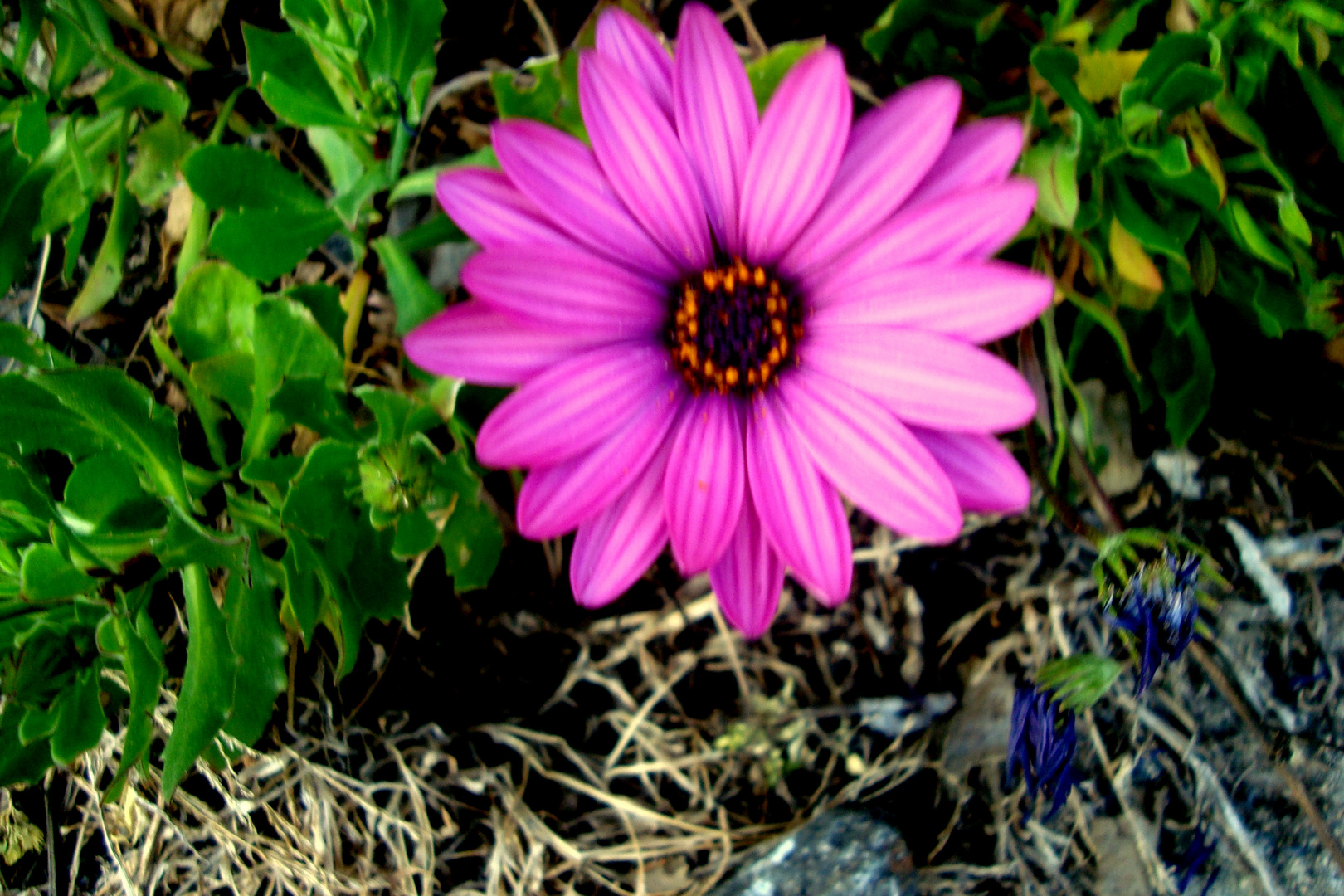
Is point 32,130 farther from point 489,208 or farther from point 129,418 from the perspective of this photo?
point 489,208

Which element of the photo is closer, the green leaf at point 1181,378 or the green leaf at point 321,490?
the green leaf at point 321,490

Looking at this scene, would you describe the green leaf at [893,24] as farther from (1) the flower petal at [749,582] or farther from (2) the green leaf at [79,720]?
(2) the green leaf at [79,720]

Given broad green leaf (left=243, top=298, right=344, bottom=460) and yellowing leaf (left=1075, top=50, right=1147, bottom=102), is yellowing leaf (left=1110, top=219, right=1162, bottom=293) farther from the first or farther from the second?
broad green leaf (left=243, top=298, right=344, bottom=460)

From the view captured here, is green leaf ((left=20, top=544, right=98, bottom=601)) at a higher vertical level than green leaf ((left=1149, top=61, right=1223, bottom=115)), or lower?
lower

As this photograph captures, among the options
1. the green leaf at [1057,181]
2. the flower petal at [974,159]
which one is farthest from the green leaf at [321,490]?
the green leaf at [1057,181]

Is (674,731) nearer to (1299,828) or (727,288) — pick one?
(727,288)

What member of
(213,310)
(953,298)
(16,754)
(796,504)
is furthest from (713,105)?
(16,754)

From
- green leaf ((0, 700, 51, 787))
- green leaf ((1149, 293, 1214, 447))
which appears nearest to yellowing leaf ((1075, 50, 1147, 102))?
green leaf ((1149, 293, 1214, 447))
